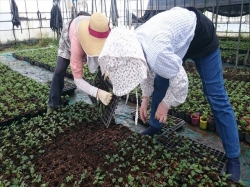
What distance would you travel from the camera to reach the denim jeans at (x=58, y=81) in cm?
297

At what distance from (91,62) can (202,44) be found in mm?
847

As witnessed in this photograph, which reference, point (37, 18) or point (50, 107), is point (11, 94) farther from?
point (37, 18)

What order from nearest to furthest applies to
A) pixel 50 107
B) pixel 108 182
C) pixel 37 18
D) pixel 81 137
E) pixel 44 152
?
pixel 108 182 < pixel 44 152 < pixel 81 137 < pixel 50 107 < pixel 37 18

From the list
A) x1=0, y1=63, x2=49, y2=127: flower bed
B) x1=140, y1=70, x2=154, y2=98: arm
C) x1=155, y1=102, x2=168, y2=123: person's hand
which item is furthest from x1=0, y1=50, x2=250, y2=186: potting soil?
x1=140, y1=70, x2=154, y2=98: arm

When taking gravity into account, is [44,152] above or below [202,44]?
below

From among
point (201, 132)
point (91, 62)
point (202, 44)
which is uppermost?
point (202, 44)

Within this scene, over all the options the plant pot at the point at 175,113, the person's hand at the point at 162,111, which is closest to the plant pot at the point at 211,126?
the plant pot at the point at 175,113

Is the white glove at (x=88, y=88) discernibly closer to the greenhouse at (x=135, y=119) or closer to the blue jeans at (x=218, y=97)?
the greenhouse at (x=135, y=119)

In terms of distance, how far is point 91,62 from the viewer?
187cm

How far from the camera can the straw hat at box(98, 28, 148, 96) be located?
47.8 inches

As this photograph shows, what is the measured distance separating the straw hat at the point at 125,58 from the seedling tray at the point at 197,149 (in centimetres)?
115

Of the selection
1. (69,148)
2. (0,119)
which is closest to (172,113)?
(69,148)

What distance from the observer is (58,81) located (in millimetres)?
3098

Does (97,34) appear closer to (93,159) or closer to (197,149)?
(93,159)
